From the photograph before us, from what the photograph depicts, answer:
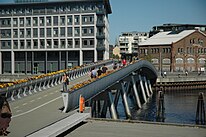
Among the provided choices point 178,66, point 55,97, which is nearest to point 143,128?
point 55,97

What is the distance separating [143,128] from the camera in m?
16.5

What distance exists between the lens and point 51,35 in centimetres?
8994

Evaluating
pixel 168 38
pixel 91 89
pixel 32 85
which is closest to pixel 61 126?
pixel 91 89

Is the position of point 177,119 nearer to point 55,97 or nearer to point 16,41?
point 55,97

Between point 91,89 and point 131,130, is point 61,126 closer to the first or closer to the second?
point 131,130

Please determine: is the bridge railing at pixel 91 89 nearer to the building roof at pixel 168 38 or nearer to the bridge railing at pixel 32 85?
the bridge railing at pixel 32 85

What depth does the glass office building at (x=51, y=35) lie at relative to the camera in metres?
88.6

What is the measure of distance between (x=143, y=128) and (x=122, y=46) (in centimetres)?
16221

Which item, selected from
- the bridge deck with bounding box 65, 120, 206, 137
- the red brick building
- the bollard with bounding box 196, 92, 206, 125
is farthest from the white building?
the bridge deck with bounding box 65, 120, 206, 137

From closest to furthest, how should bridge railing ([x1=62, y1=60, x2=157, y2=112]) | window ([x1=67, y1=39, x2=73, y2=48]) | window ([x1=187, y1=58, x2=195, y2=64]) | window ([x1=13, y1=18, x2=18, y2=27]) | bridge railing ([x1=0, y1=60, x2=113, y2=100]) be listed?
bridge railing ([x1=62, y1=60, x2=157, y2=112])
bridge railing ([x1=0, y1=60, x2=113, y2=100])
window ([x1=67, y1=39, x2=73, y2=48])
window ([x1=13, y1=18, x2=18, y2=27])
window ([x1=187, y1=58, x2=195, y2=64])

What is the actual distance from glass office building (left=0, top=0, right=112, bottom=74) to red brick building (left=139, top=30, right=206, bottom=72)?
106 ft

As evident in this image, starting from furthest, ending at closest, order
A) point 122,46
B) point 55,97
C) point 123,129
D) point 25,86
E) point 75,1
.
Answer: point 122,46, point 75,1, point 25,86, point 55,97, point 123,129

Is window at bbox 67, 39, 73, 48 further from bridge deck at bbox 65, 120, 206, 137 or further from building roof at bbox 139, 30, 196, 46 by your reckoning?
bridge deck at bbox 65, 120, 206, 137

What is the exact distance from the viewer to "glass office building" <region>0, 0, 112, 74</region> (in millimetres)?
88625
